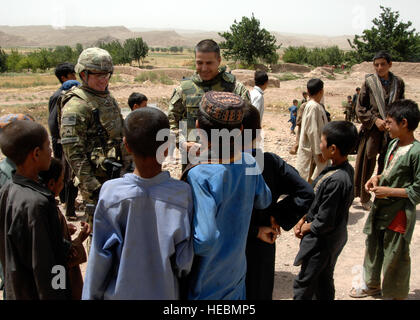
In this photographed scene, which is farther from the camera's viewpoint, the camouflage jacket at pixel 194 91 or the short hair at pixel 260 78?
the short hair at pixel 260 78

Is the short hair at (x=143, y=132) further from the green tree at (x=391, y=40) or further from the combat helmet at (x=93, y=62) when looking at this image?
the green tree at (x=391, y=40)

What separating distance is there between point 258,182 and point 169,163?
5.55 m

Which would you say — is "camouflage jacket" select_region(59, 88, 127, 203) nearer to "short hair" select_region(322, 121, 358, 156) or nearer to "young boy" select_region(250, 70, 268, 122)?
"short hair" select_region(322, 121, 358, 156)

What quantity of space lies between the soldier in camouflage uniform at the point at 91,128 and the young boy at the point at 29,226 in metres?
0.74

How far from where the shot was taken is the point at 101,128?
292 cm

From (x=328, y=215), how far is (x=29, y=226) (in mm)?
1810

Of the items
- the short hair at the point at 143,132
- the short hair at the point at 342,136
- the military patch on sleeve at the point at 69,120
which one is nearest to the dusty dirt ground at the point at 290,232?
the short hair at the point at 342,136

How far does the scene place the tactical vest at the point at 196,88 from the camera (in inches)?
133

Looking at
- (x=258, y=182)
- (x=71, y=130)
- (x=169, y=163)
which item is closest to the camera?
Result: (x=258, y=182)

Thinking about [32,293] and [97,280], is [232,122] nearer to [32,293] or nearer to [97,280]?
[97,280]

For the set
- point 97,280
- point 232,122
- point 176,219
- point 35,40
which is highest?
point 35,40

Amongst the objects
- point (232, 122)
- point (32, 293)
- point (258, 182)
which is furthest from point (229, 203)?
point (32, 293)

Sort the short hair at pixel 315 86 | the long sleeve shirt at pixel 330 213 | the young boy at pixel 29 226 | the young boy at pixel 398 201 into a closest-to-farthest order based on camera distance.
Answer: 1. the young boy at pixel 29 226
2. the long sleeve shirt at pixel 330 213
3. the young boy at pixel 398 201
4. the short hair at pixel 315 86
